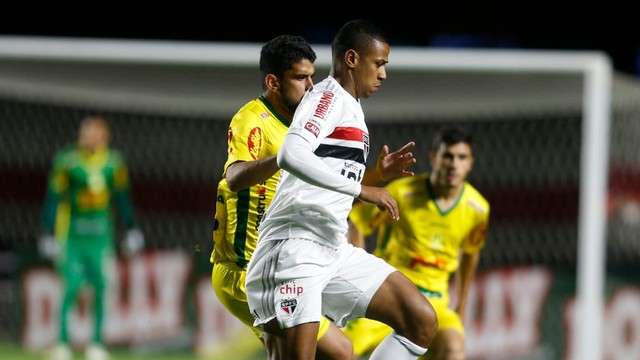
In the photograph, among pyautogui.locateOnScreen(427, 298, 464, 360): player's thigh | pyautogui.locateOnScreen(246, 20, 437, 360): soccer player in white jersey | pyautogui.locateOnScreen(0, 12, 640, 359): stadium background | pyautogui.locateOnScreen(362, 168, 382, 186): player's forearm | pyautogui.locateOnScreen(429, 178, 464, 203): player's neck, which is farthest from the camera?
pyautogui.locateOnScreen(0, 12, 640, 359): stadium background

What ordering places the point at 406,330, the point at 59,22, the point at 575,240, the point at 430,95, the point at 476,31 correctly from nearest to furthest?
the point at 406,330 → the point at 430,95 → the point at 575,240 → the point at 59,22 → the point at 476,31

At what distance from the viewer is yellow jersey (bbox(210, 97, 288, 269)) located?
3959 mm

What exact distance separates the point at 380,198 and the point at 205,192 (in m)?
5.60

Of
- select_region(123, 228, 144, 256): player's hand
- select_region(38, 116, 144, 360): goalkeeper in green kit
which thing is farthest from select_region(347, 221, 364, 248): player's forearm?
select_region(38, 116, 144, 360): goalkeeper in green kit

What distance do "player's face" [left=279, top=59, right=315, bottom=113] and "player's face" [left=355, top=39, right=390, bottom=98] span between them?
0.80ft

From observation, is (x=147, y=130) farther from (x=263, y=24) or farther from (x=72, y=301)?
(x=263, y=24)

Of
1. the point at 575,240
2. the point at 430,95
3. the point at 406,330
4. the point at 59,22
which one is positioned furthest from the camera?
Answer: the point at 59,22

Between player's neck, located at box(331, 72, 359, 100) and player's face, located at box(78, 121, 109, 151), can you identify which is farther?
player's face, located at box(78, 121, 109, 151)

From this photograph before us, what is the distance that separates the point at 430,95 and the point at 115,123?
2.59 m

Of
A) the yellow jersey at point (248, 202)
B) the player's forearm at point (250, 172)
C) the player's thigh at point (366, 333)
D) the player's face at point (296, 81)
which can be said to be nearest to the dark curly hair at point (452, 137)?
the player's thigh at point (366, 333)

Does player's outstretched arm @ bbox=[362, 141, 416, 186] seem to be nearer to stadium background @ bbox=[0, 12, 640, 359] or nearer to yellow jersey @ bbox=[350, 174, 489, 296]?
yellow jersey @ bbox=[350, 174, 489, 296]

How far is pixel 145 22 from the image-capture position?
16.4 metres

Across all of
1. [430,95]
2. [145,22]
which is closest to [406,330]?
[430,95]

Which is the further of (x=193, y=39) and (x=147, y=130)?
(x=193, y=39)
